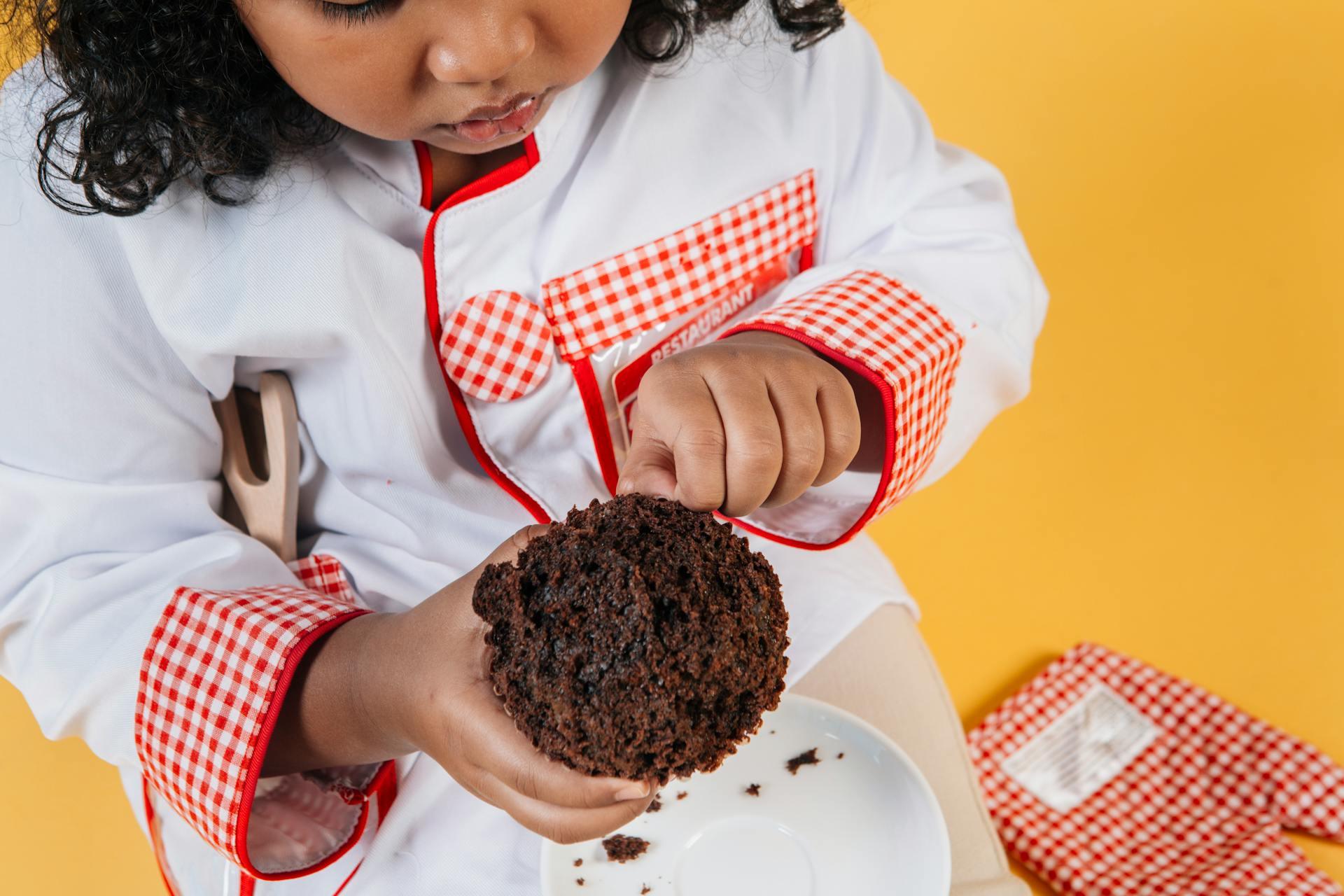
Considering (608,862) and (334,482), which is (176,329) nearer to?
(334,482)

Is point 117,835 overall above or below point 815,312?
below

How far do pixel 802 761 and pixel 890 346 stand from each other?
12.3 inches

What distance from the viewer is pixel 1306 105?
5.95 ft

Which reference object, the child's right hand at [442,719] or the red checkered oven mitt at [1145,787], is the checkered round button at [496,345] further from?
the red checkered oven mitt at [1145,787]

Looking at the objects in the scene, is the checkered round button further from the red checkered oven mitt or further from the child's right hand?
the red checkered oven mitt

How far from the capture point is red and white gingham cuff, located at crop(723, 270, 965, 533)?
0.87 meters

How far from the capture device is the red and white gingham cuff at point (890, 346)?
87cm

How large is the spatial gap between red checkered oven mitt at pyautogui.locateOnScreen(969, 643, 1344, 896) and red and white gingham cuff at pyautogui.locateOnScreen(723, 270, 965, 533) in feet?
1.72

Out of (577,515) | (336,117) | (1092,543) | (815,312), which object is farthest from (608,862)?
(1092,543)

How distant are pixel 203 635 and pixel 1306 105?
1751mm

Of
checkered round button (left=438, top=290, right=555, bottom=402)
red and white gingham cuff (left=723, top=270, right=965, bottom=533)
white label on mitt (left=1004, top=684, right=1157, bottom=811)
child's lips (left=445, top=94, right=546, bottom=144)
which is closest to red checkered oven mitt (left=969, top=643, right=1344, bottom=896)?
white label on mitt (left=1004, top=684, right=1157, bottom=811)

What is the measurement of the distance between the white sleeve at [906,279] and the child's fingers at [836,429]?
80 millimetres

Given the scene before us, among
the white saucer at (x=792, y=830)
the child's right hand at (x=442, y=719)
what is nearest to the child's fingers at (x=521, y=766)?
the child's right hand at (x=442, y=719)

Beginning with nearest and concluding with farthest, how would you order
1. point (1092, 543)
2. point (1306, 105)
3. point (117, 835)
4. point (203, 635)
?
point (203, 635) < point (117, 835) < point (1092, 543) < point (1306, 105)
